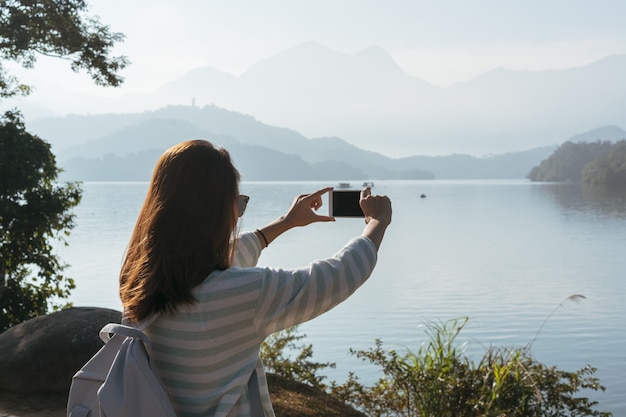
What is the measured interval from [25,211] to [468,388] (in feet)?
16.1

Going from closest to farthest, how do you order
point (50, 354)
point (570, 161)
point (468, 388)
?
point (50, 354)
point (468, 388)
point (570, 161)

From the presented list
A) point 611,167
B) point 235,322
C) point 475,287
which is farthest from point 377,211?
point 611,167

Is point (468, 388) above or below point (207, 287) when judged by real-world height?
below

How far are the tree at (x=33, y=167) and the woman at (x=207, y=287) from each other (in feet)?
20.9

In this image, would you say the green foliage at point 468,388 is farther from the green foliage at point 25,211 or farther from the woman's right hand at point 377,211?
the green foliage at point 25,211

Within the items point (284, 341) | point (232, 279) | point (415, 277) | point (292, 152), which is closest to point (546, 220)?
point (415, 277)

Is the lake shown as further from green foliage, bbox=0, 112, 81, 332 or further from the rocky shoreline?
green foliage, bbox=0, 112, 81, 332

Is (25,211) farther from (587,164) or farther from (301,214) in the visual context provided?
(587,164)

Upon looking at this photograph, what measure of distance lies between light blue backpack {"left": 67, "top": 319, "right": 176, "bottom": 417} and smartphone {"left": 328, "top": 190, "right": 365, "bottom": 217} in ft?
2.04

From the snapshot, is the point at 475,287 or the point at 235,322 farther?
the point at 475,287

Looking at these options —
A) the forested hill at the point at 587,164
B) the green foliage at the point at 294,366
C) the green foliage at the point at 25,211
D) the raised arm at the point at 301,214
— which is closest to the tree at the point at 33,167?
the green foliage at the point at 25,211

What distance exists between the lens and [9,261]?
25.2 ft

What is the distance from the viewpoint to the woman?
1.42m

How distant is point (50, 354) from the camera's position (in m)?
4.53
